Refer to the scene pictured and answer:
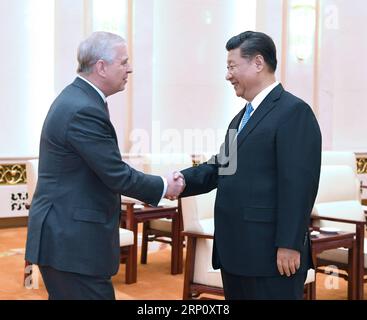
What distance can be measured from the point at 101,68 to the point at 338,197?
3348 mm

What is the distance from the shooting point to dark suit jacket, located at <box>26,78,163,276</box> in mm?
2238

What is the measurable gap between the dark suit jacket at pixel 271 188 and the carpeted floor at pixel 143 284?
2252 millimetres

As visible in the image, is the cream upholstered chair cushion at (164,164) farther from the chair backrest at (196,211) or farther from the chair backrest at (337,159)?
the chair backrest at (196,211)

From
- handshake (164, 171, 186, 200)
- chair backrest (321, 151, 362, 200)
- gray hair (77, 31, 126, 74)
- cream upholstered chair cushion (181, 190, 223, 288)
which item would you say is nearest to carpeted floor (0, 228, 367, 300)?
cream upholstered chair cushion (181, 190, 223, 288)

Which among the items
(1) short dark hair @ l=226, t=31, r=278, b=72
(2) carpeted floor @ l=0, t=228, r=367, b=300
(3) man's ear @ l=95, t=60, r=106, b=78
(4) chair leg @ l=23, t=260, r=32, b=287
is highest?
(1) short dark hair @ l=226, t=31, r=278, b=72

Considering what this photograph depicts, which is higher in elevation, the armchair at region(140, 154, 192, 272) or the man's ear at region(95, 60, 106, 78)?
the man's ear at region(95, 60, 106, 78)

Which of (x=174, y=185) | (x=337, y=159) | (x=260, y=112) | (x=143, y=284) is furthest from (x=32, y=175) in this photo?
(x=337, y=159)

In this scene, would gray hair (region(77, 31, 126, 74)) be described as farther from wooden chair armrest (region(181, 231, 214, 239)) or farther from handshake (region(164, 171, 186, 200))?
wooden chair armrest (region(181, 231, 214, 239))

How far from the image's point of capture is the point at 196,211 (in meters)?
3.86

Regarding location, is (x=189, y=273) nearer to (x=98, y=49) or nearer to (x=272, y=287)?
(x=272, y=287)

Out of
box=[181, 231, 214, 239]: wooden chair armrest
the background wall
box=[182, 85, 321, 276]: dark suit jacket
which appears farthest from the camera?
the background wall

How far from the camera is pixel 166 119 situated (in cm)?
800

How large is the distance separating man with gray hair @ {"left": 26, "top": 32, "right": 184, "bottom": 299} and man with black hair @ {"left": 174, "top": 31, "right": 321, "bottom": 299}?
44cm

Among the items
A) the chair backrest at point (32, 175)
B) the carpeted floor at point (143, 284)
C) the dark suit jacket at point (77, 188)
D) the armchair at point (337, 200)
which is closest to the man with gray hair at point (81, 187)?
the dark suit jacket at point (77, 188)
